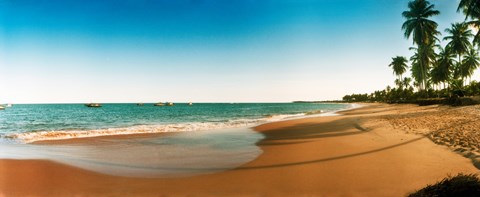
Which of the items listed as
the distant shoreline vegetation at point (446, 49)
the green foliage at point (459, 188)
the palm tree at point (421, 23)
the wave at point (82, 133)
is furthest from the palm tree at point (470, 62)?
the green foliage at point (459, 188)

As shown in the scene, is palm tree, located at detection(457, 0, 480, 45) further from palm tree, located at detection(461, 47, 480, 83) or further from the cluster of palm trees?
palm tree, located at detection(461, 47, 480, 83)

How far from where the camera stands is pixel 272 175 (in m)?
6.81

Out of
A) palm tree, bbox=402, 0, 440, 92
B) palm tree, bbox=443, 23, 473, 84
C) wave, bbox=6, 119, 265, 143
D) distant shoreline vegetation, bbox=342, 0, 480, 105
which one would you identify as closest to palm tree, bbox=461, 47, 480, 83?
distant shoreline vegetation, bbox=342, 0, 480, 105

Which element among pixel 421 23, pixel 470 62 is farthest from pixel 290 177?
pixel 470 62

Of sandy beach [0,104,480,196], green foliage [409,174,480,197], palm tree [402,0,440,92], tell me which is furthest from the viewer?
palm tree [402,0,440,92]

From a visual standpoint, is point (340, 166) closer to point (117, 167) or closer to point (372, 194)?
point (372, 194)

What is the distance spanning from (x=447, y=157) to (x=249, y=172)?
18.8ft

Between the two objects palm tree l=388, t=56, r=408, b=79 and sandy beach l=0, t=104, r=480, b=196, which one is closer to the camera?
sandy beach l=0, t=104, r=480, b=196

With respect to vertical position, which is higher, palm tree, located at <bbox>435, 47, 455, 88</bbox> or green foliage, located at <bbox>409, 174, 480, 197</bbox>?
palm tree, located at <bbox>435, 47, 455, 88</bbox>

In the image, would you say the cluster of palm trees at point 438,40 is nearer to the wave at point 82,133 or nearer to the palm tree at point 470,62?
the palm tree at point 470,62

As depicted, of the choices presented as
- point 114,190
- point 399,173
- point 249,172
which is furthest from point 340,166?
point 114,190

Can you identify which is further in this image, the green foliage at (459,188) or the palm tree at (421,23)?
the palm tree at (421,23)

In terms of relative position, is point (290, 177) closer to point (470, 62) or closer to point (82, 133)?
point (82, 133)

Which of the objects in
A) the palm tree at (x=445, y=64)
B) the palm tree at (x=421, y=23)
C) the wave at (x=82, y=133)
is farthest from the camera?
the palm tree at (x=445, y=64)
